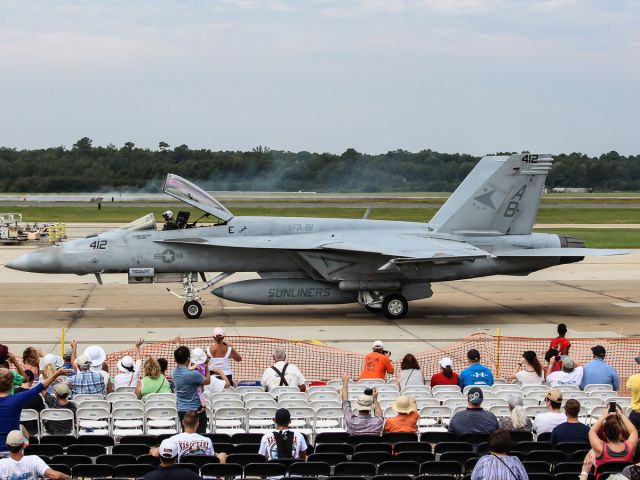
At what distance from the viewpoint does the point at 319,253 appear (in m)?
23.7

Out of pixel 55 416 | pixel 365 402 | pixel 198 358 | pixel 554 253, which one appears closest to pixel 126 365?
pixel 198 358

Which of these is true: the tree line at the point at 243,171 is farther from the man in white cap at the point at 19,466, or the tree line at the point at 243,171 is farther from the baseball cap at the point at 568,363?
the man in white cap at the point at 19,466

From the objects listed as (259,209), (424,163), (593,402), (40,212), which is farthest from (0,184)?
(593,402)

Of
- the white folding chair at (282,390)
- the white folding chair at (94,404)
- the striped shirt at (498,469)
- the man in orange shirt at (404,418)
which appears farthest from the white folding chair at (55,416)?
the striped shirt at (498,469)

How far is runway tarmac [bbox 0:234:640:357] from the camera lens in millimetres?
21422

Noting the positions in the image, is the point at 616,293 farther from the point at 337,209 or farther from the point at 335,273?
the point at 337,209

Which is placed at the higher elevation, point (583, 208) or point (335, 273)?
point (583, 208)

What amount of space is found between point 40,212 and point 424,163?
33850mm

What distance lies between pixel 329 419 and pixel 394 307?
12728 mm

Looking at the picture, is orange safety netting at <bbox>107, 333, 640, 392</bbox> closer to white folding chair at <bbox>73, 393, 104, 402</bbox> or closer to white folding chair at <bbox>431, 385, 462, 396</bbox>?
white folding chair at <bbox>431, 385, 462, 396</bbox>

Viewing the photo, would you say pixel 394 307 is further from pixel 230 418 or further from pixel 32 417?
pixel 32 417

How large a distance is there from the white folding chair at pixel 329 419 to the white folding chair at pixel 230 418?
2.91ft

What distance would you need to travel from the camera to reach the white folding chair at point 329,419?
36.9ft

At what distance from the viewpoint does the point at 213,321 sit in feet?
77.0
